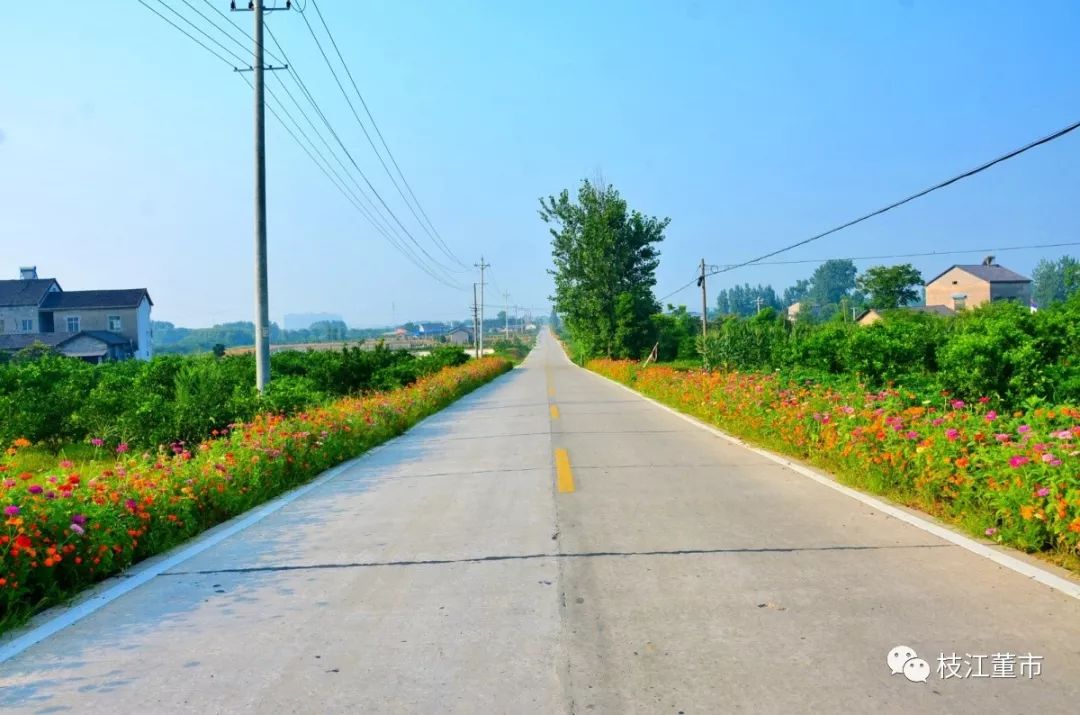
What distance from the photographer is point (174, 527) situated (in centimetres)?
614

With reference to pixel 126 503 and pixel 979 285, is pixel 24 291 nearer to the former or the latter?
pixel 126 503

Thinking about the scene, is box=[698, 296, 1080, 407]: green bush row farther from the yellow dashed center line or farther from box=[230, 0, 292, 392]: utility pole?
box=[230, 0, 292, 392]: utility pole

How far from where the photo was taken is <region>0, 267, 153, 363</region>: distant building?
5097 centimetres

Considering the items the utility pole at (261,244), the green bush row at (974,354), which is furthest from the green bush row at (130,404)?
the green bush row at (974,354)

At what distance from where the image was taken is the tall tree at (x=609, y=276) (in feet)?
168

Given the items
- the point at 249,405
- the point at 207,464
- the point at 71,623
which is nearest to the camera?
the point at 71,623

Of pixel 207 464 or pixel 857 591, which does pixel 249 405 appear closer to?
pixel 207 464

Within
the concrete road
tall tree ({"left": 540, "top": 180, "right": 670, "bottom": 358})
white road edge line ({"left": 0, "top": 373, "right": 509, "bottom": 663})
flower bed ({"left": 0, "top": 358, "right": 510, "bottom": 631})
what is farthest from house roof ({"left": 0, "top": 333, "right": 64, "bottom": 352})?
the concrete road

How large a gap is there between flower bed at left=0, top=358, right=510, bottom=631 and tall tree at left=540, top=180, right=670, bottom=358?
41752 mm

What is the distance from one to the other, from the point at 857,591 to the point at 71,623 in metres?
4.65

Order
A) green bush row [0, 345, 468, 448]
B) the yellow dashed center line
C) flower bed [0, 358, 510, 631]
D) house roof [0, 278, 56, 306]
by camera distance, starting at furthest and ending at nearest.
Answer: house roof [0, 278, 56, 306] → green bush row [0, 345, 468, 448] → the yellow dashed center line → flower bed [0, 358, 510, 631]

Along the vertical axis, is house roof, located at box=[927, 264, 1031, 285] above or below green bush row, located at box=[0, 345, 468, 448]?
above

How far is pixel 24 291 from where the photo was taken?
2154 inches

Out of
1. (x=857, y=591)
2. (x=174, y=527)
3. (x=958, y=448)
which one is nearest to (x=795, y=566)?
(x=857, y=591)
